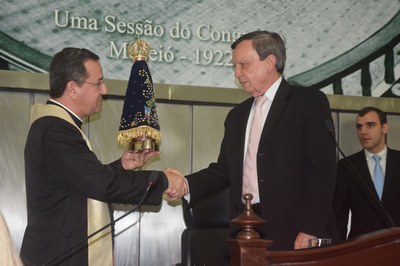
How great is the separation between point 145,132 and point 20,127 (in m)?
1.63

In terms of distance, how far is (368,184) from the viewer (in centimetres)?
527

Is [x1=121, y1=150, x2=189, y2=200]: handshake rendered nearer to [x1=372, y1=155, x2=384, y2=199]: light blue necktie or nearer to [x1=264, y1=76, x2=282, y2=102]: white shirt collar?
[x1=264, y1=76, x2=282, y2=102]: white shirt collar

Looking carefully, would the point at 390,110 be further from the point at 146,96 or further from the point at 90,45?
the point at 146,96

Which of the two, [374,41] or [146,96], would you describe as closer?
[146,96]

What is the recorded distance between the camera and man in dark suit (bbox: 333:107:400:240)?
17.1ft

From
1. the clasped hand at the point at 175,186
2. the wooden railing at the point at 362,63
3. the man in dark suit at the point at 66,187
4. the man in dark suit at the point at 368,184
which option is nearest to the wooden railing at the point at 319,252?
the man in dark suit at the point at 66,187

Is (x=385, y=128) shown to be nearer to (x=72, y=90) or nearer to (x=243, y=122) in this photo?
(x=243, y=122)

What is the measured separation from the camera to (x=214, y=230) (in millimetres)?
4340

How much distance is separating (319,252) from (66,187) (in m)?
1.24

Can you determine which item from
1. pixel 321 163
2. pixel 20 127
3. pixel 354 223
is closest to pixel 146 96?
pixel 321 163

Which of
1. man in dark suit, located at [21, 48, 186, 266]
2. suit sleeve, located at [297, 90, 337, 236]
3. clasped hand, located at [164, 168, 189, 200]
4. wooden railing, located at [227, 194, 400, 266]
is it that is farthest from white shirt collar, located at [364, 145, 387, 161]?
wooden railing, located at [227, 194, 400, 266]

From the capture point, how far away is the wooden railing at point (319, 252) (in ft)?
7.70

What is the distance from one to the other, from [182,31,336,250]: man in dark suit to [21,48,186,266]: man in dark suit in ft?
1.63

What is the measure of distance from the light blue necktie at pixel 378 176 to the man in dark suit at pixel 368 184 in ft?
0.03
